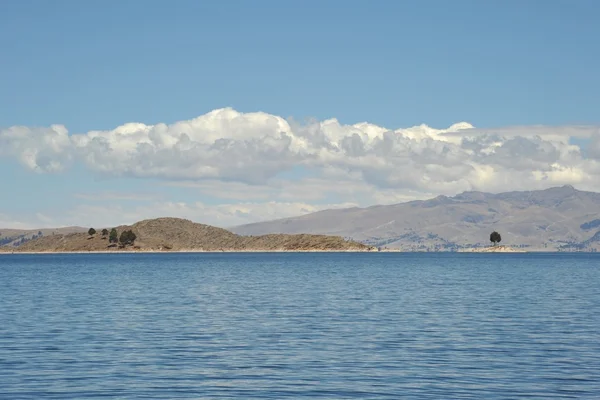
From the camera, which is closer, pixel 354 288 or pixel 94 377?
pixel 94 377

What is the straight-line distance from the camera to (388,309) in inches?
3585

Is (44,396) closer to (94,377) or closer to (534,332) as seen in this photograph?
(94,377)

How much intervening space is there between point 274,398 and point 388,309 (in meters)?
50.3

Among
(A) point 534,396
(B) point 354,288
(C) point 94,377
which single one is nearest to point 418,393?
(A) point 534,396

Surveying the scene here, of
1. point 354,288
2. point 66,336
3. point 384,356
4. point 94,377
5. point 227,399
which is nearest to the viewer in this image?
point 227,399

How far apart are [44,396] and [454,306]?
61.1 meters

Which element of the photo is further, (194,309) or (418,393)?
(194,309)

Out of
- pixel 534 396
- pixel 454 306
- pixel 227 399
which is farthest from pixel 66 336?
pixel 454 306

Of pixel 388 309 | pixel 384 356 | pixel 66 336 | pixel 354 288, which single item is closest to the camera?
pixel 384 356

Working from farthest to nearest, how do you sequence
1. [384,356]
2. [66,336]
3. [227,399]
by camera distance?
[66,336] → [384,356] → [227,399]

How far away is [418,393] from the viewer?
1690 inches

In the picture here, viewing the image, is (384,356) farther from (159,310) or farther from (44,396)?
(159,310)

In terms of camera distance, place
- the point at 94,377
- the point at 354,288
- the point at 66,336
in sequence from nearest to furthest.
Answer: the point at 94,377
the point at 66,336
the point at 354,288

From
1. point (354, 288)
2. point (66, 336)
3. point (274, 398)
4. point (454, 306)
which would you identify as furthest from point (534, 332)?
point (354, 288)
